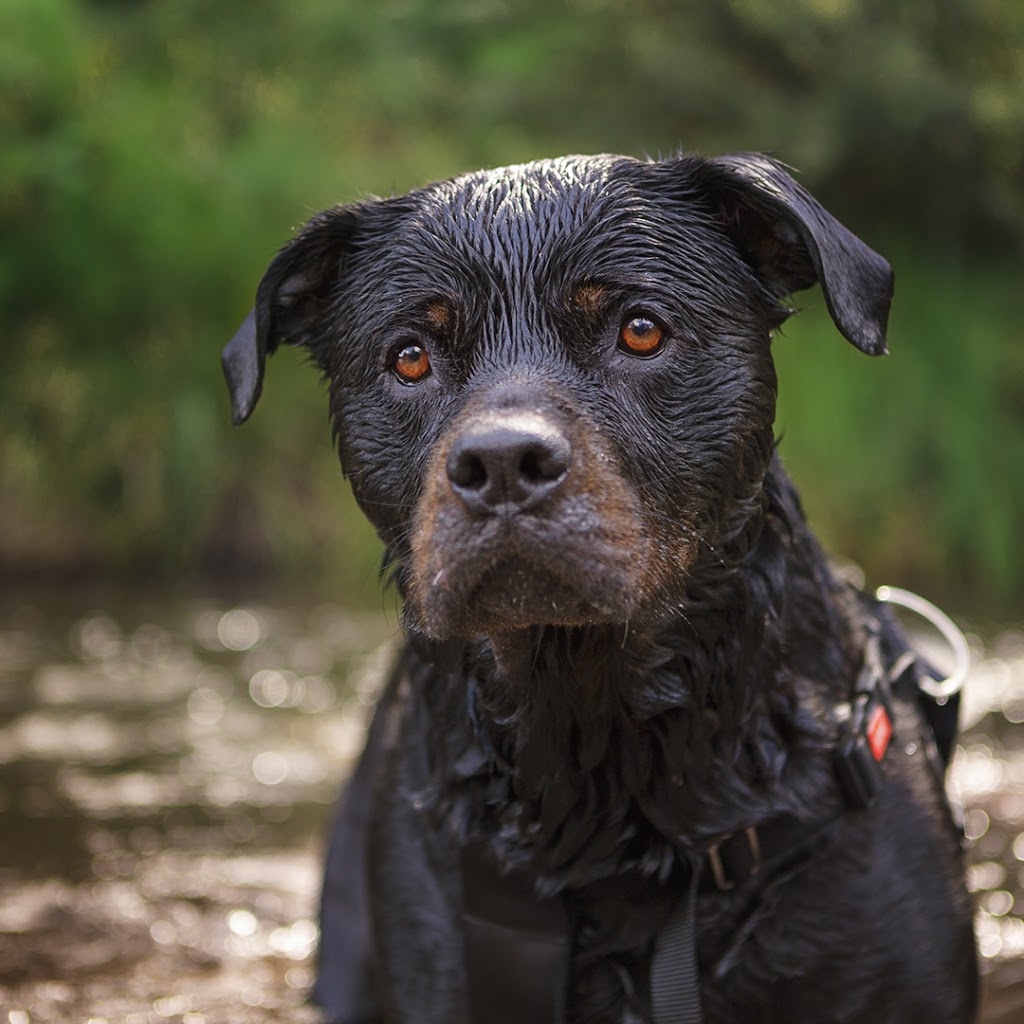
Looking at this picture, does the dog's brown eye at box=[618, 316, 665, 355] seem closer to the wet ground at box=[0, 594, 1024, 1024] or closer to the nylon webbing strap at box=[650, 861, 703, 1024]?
the nylon webbing strap at box=[650, 861, 703, 1024]

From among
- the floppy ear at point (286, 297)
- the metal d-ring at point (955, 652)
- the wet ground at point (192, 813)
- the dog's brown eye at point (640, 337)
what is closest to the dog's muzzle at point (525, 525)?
the dog's brown eye at point (640, 337)

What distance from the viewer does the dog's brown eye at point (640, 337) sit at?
2246 millimetres

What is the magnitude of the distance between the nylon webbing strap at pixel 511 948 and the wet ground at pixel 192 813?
1034 millimetres

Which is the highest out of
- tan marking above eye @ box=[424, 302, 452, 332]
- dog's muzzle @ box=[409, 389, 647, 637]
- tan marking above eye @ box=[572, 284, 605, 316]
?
tan marking above eye @ box=[572, 284, 605, 316]

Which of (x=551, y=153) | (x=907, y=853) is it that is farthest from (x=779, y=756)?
(x=551, y=153)

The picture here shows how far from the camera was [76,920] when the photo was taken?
3715 mm

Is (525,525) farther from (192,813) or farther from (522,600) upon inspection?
(192,813)

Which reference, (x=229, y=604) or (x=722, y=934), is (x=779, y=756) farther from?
(x=229, y=604)

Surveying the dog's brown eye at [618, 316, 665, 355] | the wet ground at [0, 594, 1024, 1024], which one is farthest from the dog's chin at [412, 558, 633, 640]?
the wet ground at [0, 594, 1024, 1024]

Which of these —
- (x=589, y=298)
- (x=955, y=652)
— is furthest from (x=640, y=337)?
(x=955, y=652)

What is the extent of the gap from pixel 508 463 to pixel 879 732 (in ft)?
3.02

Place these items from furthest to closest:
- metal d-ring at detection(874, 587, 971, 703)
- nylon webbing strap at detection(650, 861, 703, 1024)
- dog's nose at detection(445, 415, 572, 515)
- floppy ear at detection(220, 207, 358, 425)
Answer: metal d-ring at detection(874, 587, 971, 703) → floppy ear at detection(220, 207, 358, 425) → nylon webbing strap at detection(650, 861, 703, 1024) → dog's nose at detection(445, 415, 572, 515)

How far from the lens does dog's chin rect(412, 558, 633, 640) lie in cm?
203

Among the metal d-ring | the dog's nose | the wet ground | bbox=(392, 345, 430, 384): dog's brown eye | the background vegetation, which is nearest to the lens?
the dog's nose
